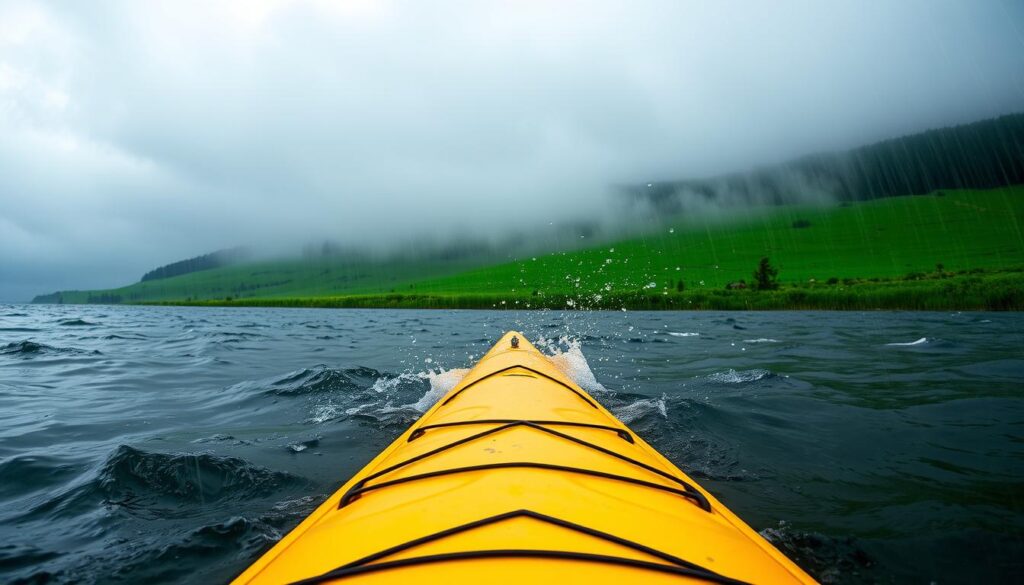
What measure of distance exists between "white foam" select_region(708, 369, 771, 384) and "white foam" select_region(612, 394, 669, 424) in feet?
6.46

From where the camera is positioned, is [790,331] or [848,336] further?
[790,331]

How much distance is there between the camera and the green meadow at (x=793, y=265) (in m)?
31.3

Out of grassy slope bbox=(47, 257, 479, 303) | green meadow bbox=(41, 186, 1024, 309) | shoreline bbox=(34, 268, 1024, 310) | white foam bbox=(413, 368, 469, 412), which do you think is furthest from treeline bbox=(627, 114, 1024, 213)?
white foam bbox=(413, 368, 469, 412)

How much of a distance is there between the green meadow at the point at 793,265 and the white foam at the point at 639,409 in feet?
79.2

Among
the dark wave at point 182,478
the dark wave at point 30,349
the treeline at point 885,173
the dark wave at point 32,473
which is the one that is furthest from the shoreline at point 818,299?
the treeline at point 885,173

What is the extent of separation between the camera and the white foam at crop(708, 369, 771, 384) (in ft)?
27.2

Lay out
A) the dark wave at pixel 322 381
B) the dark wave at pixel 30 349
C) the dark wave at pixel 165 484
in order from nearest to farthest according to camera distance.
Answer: the dark wave at pixel 165 484 < the dark wave at pixel 322 381 < the dark wave at pixel 30 349

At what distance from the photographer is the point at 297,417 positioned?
6.42 metres

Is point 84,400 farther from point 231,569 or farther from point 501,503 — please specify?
point 501,503

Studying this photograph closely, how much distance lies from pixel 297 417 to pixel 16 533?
127 inches

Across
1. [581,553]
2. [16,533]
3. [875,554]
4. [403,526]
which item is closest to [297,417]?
[16,533]

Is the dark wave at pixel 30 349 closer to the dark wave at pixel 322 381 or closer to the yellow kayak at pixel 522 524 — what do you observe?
the dark wave at pixel 322 381

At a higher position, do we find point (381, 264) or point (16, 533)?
point (381, 264)

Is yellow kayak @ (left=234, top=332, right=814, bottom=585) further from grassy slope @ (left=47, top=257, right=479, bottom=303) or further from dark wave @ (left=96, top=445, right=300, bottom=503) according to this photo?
grassy slope @ (left=47, top=257, right=479, bottom=303)
